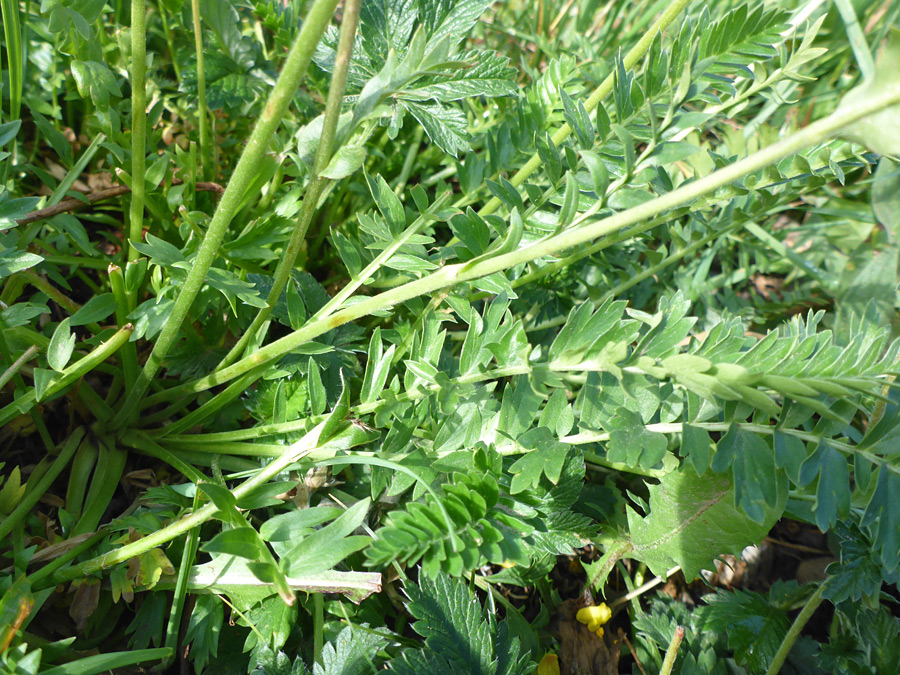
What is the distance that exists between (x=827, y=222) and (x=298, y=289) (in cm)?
177

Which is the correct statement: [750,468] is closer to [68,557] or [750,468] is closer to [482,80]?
[482,80]

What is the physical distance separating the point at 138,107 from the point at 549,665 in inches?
46.3

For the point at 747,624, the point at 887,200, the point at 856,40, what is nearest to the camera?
the point at 747,624

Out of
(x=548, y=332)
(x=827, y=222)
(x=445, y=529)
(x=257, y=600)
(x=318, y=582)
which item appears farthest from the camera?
(x=827, y=222)

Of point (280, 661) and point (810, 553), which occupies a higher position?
point (280, 661)

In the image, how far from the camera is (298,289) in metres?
1.20

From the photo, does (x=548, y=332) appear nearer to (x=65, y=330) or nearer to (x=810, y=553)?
(x=810, y=553)

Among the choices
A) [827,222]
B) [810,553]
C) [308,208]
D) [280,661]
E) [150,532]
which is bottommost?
[810,553]

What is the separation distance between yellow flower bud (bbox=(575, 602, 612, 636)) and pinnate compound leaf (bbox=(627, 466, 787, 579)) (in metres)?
0.14

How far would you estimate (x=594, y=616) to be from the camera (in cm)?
124

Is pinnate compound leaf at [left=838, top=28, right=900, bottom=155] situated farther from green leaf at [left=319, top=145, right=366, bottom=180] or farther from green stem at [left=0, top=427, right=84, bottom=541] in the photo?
green stem at [left=0, top=427, right=84, bottom=541]

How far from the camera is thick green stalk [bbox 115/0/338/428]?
0.64 metres

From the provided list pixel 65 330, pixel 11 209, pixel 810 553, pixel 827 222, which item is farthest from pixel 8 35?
pixel 827 222

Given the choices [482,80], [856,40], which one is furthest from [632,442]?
[856,40]
